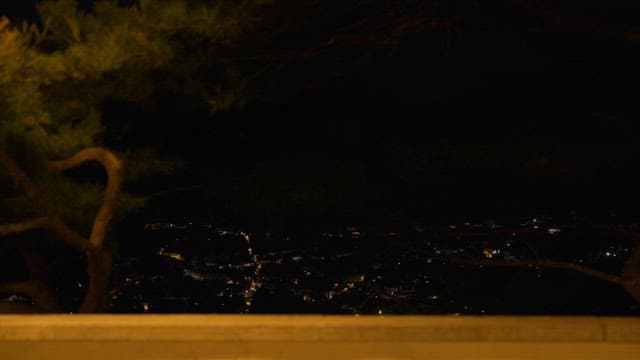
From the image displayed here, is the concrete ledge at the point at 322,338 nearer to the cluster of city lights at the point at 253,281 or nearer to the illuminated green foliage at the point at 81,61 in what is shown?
the illuminated green foliage at the point at 81,61

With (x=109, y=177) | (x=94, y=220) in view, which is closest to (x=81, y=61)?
(x=109, y=177)

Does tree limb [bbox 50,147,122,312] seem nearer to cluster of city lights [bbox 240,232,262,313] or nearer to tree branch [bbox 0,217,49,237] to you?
tree branch [bbox 0,217,49,237]

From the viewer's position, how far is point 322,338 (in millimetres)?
5543

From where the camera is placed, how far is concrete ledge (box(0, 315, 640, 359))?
17.9 feet

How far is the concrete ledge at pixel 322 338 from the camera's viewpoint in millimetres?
5461

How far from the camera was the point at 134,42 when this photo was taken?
8.28 metres

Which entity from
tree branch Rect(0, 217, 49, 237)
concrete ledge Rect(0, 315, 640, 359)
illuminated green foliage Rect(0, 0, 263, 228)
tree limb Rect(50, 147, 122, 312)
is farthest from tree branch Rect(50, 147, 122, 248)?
concrete ledge Rect(0, 315, 640, 359)

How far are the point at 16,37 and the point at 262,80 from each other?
2.91 m

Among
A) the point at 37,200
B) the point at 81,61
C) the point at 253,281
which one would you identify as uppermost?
the point at 81,61

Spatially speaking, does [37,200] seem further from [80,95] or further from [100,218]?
[80,95]

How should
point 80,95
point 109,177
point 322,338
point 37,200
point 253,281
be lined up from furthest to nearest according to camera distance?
point 253,281 < point 109,177 < point 37,200 < point 80,95 < point 322,338

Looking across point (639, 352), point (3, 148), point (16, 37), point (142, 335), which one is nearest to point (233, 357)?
point (142, 335)

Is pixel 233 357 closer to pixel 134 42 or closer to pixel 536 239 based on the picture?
pixel 134 42

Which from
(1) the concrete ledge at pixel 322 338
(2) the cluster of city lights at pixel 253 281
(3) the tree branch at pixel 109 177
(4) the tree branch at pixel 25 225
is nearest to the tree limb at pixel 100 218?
(3) the tree branch at pixel 109 177
